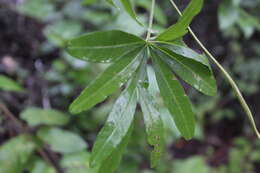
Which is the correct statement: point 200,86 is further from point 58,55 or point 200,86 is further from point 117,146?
point 58,55

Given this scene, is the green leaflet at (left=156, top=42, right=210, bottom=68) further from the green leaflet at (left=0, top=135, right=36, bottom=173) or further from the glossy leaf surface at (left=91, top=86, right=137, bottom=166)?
the green leaflet at (left=0, top=135, right=36, bottom=173)

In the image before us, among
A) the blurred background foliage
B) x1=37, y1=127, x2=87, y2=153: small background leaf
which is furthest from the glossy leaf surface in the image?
x1=37, y1=127, x2=87, y2=153: small background leaf

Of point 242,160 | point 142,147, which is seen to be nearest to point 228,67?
point 242,160

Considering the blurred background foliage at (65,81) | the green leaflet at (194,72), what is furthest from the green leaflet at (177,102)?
the blurred background foliage at (65,81)

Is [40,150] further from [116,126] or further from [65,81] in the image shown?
[116,126]

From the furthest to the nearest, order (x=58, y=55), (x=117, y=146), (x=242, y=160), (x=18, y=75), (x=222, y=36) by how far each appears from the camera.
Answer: (x=222, y=36) < (x=242, y=160) < (x=58, y=55) < (x=18, y=75) < (x=117, y=146)
